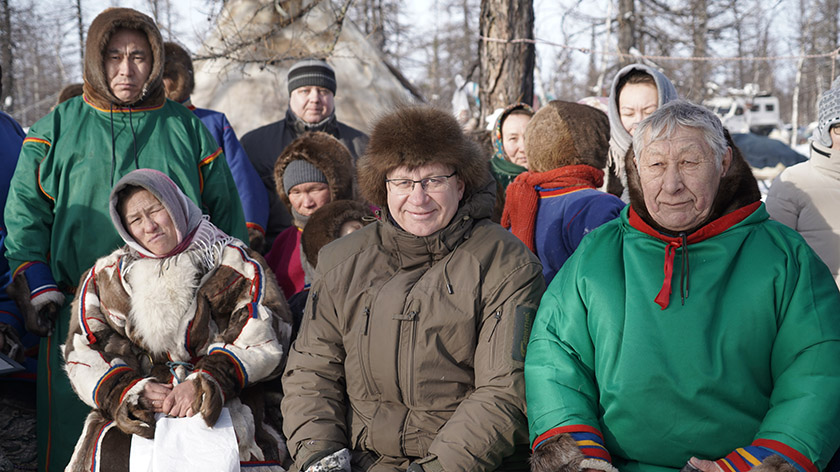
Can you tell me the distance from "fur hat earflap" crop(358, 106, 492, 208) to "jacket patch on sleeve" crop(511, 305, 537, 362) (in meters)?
0.53

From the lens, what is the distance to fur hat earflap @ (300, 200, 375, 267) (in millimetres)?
3877

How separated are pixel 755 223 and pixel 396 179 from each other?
123 cm

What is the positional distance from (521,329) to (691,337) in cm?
58

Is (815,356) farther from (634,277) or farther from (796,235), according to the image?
(634,277)

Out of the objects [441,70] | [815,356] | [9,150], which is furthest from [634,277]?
[441,70]

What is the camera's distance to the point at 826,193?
3.03m

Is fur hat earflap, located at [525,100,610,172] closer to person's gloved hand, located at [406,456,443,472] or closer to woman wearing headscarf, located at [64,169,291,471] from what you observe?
woman wearing headscarf, located at [64,169,291,471]

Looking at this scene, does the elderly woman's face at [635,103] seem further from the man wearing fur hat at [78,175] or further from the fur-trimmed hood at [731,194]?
the man wearing fur hat at [78,175]

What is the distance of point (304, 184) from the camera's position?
14.1ft

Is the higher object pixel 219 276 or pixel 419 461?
pixel 219 276

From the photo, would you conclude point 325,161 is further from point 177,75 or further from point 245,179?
point 177,75

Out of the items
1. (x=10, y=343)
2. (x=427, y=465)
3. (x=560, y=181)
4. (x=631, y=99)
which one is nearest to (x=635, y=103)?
(x=631, y=99)

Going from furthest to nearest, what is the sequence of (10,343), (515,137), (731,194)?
(515,137), (10,343), (731,194)

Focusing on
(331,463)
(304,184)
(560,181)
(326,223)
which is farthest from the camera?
(304,184)
